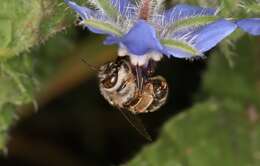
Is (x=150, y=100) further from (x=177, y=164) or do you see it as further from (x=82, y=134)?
(x=82, y=134)

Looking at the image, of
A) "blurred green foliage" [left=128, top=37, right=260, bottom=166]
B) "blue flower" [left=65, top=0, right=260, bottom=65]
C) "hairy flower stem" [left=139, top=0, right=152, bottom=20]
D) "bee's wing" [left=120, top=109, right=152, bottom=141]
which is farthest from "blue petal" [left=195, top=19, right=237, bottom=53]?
"blurred green foliage" [left=128, top=37, right=260, bottom=166]

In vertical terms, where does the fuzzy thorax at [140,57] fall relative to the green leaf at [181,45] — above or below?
below

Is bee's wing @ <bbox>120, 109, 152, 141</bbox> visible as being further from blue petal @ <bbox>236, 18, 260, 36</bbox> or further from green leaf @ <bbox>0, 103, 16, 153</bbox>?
green leaf @ <bbox>0, 103, 16, 153</bbox>

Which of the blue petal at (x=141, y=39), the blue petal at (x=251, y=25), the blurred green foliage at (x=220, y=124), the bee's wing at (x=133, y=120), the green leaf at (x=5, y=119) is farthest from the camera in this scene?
the blurred green foliage at (x=220, y=124)

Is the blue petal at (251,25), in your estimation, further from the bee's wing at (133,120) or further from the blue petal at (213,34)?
the bee's wing at (133,120)

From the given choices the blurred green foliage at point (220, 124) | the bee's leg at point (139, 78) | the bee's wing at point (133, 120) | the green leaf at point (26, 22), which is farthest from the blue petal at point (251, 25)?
the blurred green foliage at point (220, 124)

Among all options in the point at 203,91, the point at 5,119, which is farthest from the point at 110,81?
the point at 203,91
